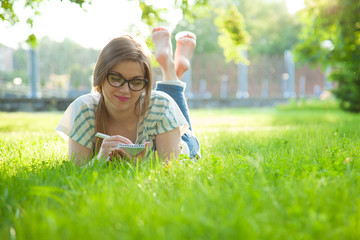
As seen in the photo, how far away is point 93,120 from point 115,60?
0.50m

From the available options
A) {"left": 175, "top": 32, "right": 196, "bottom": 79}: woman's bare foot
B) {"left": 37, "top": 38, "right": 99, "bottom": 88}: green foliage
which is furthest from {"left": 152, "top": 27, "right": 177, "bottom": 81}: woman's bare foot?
{"left": 37, "top": 38, "right": 99, "bottom": 88}: green foliage

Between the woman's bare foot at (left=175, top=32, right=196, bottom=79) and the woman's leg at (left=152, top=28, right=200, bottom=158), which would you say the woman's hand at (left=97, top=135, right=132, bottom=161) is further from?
the woman's bare foot at (left=175, top=32, right=196, bottom=79)

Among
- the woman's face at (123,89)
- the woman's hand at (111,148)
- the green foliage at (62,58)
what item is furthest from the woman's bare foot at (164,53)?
the green foliage at (62,58)

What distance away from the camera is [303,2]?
747 centimetres

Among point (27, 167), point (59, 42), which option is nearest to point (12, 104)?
point (27, 167)

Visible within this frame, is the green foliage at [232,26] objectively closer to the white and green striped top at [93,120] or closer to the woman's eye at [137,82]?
the white and green striped top at [93,120]

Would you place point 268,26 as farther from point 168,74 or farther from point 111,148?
point 111,148

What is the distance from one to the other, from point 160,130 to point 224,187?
0.91 m

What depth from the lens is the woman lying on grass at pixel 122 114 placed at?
2.06 metres

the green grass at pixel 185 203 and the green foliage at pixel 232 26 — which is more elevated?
the green foliage at pixel 232 26

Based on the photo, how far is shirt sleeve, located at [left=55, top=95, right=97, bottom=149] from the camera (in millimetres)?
2213

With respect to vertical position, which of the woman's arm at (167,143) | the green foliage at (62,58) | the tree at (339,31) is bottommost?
the woman's arm at (167,143)

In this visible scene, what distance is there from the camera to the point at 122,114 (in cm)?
238

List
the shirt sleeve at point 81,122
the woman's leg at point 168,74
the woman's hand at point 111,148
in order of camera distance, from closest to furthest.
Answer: the woman's hand at point 111,148
the shirt sleeve at point 81,122
the woman's leg at point 168,74
